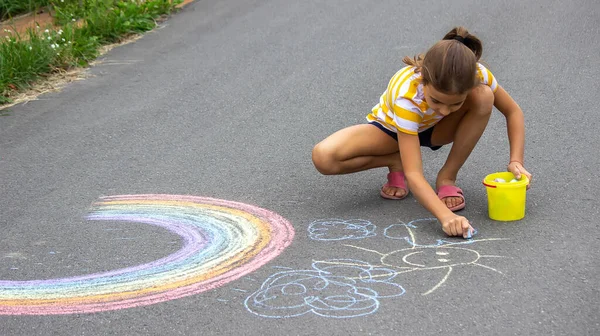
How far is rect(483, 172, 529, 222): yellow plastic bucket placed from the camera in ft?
11.6

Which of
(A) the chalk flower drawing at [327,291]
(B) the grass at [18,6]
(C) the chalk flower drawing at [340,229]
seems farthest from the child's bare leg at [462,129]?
(B) the grass at [18,6]

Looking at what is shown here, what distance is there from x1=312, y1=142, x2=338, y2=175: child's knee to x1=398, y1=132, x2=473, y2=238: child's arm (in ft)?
1.39

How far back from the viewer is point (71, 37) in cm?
705

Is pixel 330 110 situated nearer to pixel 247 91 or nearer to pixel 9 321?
pixel 247 91

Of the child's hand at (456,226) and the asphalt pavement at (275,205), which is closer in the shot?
the asphalt pavement at (275,205)

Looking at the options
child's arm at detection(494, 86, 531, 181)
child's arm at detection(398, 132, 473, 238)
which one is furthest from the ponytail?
child's arm at detection(398, 132, 473, 238)

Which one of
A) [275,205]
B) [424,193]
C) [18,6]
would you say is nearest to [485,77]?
[424,193]

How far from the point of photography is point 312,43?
285 inches

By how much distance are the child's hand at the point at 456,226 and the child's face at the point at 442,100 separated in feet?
1.48

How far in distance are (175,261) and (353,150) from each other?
103cm

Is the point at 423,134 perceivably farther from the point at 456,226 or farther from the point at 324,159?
the point at 456,226

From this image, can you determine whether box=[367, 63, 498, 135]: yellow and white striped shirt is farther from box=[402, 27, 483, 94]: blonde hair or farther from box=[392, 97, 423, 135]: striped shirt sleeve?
box=[402, 27, 483, 94]: blonde hair

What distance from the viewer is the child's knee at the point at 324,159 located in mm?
3879

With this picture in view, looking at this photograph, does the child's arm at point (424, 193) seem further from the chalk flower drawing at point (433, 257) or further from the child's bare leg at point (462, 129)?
the child's bare leg at point (462, 129)
